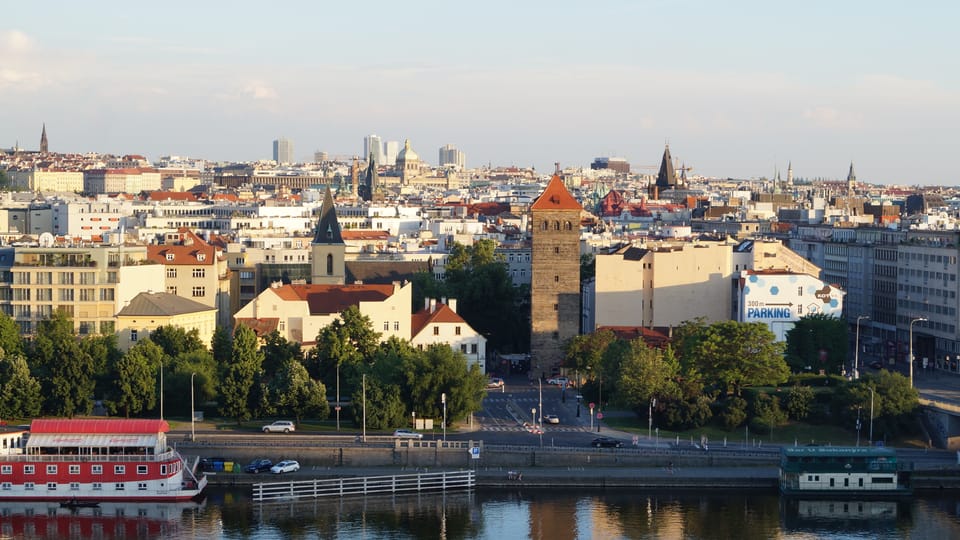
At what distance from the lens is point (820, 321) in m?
84.8

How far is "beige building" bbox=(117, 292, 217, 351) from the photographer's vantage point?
84938 millimetres

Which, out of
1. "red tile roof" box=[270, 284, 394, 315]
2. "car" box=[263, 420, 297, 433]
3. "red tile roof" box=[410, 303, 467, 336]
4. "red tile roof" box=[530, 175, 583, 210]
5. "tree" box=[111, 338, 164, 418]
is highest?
"red tile roof" box=[530, 175, 583, 210]

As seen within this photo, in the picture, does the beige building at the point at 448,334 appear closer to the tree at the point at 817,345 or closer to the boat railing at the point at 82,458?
the tree at the point at 817,345

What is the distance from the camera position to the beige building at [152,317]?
84.9 meters

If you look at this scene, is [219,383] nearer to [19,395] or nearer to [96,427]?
[19,395]

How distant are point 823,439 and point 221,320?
39.8 meters

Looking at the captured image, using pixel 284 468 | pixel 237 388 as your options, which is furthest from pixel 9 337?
pixel 284 468

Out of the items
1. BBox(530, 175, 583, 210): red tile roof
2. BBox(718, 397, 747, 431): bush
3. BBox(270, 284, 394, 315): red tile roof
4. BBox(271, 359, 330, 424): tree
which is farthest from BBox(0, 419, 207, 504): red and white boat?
BBox(530, 175, 583, 210): red tile roof

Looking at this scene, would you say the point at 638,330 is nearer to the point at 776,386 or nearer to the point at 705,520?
the point at 776,386

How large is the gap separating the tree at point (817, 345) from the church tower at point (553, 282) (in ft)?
39.1

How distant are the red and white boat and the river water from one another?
0.68m

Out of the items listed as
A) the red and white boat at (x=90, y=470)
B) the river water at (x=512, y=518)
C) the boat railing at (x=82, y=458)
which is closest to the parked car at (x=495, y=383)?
the river water at (x=512, y=518)

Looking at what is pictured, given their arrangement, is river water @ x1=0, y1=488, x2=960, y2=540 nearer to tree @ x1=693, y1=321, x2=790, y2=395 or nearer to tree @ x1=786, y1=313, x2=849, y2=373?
tree @ x1=693, y1=321, x2=790, y2=395

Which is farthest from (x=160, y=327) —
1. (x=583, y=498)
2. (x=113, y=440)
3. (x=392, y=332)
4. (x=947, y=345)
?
(x=947, y=345)
